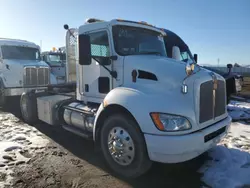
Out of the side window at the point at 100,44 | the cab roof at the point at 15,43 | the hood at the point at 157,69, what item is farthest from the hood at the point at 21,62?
the hood at the point at 157,69

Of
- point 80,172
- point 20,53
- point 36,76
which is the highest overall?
point 20,53

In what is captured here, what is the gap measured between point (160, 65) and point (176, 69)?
0.28m

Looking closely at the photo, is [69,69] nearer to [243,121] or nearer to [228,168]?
[228,168]

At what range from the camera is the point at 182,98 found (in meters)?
3.38

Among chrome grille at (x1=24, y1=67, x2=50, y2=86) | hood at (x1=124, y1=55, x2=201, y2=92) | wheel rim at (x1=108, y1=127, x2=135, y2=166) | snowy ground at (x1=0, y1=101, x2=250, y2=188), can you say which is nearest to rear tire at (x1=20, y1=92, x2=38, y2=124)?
snowy ground at (x1=0, y1=101, x2=250, y2=188)

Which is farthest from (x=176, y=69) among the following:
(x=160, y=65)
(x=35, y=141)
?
(x=35, y=141)

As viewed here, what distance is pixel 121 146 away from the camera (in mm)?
3748

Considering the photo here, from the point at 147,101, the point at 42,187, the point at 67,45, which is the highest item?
the point at 67,45

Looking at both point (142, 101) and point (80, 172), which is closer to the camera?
point (142, 101)

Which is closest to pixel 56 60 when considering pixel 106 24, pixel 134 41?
pixel 106 24

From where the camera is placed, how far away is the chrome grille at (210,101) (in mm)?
3508

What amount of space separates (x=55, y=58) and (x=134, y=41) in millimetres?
10353

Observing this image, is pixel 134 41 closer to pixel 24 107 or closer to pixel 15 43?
pixel 24 107

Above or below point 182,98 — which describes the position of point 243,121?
below
